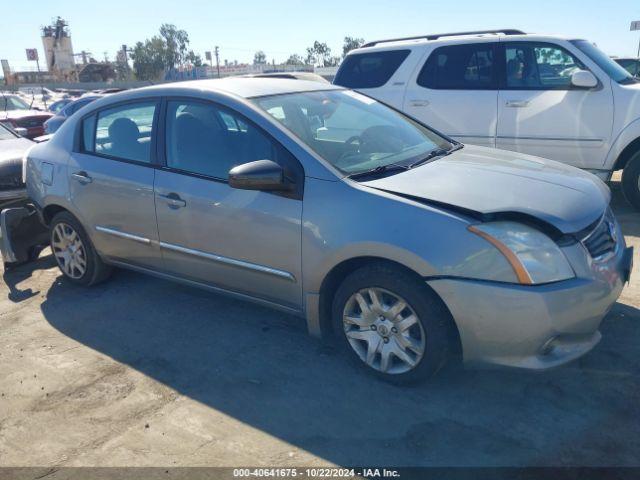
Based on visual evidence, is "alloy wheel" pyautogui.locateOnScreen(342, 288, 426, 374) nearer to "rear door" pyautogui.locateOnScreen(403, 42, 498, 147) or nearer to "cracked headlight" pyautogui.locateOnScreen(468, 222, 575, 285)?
"cracked headlight" pyautogui.locateOnScreen(468, 222, 575, 285)

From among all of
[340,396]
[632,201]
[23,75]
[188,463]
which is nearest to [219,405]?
[188,463]

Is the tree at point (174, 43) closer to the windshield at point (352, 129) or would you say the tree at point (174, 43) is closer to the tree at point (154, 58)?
the tree at point (154, 58)

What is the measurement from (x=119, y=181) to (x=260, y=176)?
4.84 ft

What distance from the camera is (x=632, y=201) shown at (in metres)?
6.25

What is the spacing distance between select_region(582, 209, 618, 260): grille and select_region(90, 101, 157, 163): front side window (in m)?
2.88

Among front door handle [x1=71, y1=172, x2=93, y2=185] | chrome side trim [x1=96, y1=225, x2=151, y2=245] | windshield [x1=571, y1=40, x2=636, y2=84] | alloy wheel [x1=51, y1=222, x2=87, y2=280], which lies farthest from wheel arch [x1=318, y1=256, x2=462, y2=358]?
windshield [x1=571, y1=40, x2=636, y2=84]

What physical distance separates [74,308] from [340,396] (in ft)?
8.26

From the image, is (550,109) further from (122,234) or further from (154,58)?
(154,58)

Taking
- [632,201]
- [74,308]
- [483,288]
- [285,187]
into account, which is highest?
[285,187]

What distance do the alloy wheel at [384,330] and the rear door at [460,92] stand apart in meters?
4.32

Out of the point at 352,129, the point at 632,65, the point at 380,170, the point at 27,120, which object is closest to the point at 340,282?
the point at 380,170

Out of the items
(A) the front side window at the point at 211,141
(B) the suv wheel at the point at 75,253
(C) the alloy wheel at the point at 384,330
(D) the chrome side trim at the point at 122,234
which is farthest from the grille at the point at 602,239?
(B) the suv wheel at the point at 75,253

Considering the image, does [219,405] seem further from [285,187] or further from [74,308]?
[74,308]

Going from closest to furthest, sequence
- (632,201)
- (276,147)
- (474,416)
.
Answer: (474,416) → (276,147) → (632,201)
